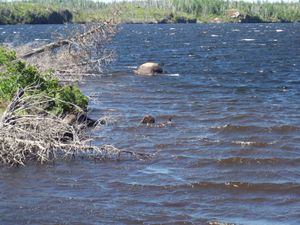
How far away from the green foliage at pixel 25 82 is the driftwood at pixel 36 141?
1939 millimetres

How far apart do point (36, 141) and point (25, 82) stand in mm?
5080

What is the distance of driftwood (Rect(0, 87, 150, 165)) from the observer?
52.0 ft

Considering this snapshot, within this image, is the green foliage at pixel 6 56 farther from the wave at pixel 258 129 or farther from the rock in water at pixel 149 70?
the rock in water at pixel 149 70

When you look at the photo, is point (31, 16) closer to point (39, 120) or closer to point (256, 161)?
point (39, 120)

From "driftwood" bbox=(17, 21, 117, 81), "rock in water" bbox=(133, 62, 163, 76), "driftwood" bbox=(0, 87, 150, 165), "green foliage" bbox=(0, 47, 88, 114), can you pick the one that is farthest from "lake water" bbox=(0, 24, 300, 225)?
"rock in water" bbox=(133, 62, 163, 76)

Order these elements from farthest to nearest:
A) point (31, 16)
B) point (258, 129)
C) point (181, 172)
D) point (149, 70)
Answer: point (31, 16) < point (149, 70) < point (258, 129) < point (181, 172)

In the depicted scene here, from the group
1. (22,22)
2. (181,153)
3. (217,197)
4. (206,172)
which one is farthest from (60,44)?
(22,22)

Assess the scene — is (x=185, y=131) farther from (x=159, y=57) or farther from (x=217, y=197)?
(x=159, y=57)

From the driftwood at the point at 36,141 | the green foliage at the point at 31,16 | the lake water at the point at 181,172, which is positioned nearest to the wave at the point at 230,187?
the lake water at the point at 181,172

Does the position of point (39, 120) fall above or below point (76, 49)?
above

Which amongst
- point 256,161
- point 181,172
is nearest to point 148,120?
point 256,161

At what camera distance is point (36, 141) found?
15.7 meters

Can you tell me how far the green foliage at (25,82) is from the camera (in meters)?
19.6

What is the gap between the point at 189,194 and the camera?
14.4 m
